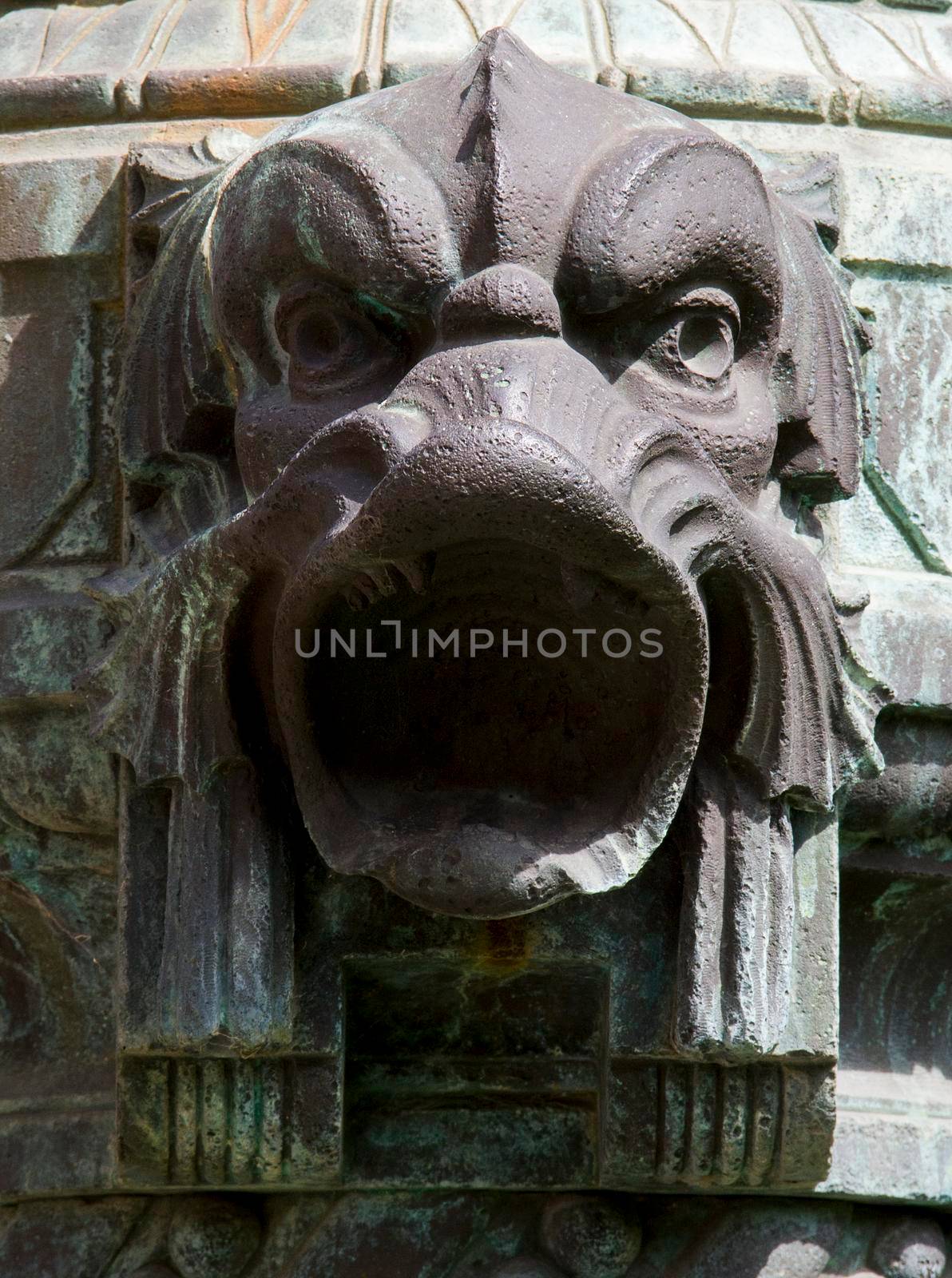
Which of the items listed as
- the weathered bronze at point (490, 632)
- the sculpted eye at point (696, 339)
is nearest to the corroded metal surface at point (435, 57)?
the weathered bronze at point (490, 632)

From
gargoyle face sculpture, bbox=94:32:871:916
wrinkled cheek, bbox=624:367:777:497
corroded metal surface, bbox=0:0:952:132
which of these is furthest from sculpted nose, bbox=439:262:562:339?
corroded metal surface, bbox=0:0:952:132

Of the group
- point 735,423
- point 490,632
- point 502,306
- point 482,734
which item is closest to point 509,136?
point 502,306

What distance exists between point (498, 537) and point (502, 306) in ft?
0.73

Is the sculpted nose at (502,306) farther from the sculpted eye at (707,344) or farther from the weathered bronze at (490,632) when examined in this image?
the sculpted eye at (707,344)

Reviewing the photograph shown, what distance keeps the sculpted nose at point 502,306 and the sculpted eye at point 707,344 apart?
16 cm

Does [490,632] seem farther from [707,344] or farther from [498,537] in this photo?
[707,344]

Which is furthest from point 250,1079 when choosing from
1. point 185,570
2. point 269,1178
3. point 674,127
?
point 674,127

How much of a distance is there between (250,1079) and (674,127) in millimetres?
990

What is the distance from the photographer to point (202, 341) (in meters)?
2.03

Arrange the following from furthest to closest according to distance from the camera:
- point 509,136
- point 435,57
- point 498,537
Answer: point 435,57, point 509,136, point 498,537

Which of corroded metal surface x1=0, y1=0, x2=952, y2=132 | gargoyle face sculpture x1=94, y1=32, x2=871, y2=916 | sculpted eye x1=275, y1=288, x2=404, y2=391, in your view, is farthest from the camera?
corroded metal surface x1=0, y1=0, x2=952, y2=132

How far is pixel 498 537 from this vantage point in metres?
1.70

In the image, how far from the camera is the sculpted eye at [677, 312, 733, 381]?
1909mm

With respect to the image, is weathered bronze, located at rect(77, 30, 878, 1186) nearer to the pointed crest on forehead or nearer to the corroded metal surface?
the pointed crest on forehead
